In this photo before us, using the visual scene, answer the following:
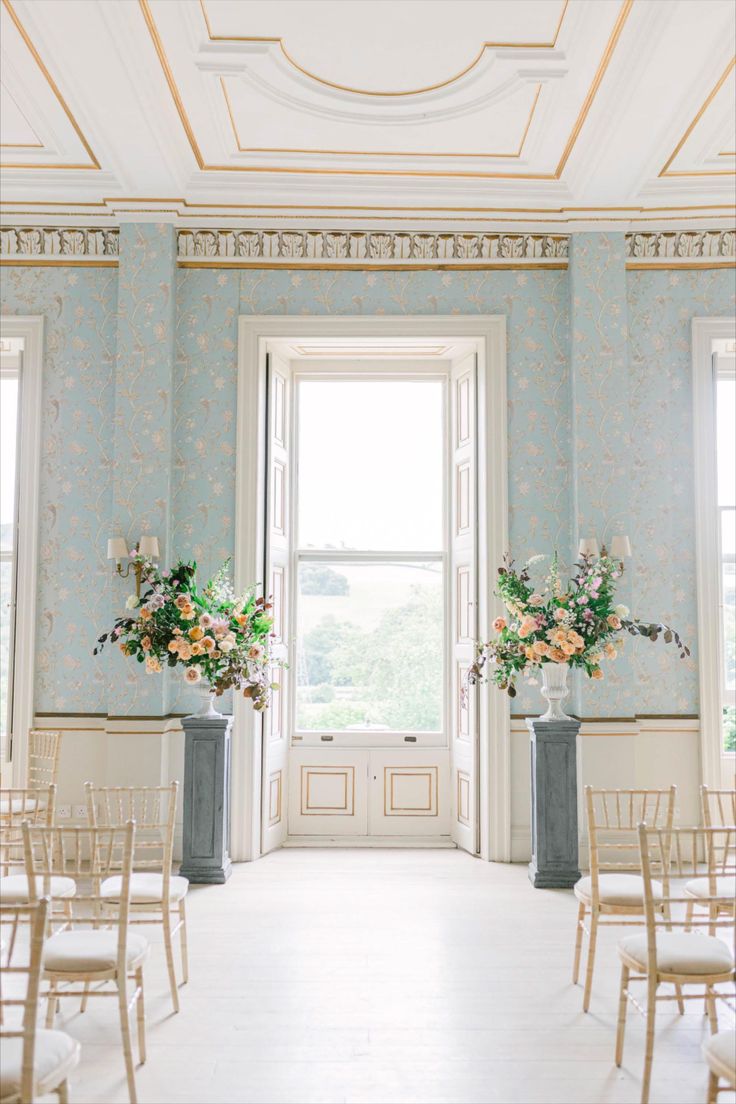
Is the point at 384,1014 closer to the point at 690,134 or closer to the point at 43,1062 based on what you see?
the point at 43,1062

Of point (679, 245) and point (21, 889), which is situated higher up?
point (679, 245)

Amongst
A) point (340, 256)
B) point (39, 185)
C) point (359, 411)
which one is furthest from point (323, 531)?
point (39, 185)

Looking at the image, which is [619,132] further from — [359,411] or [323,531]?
[323,531]

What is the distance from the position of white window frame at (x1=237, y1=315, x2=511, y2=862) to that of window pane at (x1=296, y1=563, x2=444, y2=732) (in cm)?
78

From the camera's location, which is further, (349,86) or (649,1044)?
(349,86)

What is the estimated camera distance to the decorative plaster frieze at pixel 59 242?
609 cm

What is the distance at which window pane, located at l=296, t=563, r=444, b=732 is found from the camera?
6707mm

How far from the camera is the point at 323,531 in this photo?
6.86 metres

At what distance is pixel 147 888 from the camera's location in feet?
12.0

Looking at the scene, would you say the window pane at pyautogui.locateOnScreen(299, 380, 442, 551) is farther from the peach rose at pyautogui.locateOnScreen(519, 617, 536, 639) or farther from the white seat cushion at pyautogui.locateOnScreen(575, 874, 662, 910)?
the white seat cushion at pyautogui.locateOnScreen(575, 874, 662, 910)

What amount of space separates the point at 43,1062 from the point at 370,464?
16.6 feet

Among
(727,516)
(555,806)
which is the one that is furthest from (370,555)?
(727,516)

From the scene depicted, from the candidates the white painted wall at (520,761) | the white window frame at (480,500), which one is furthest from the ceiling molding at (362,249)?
the white painted wall at (520,761)

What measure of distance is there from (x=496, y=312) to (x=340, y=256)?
114 centimetres
